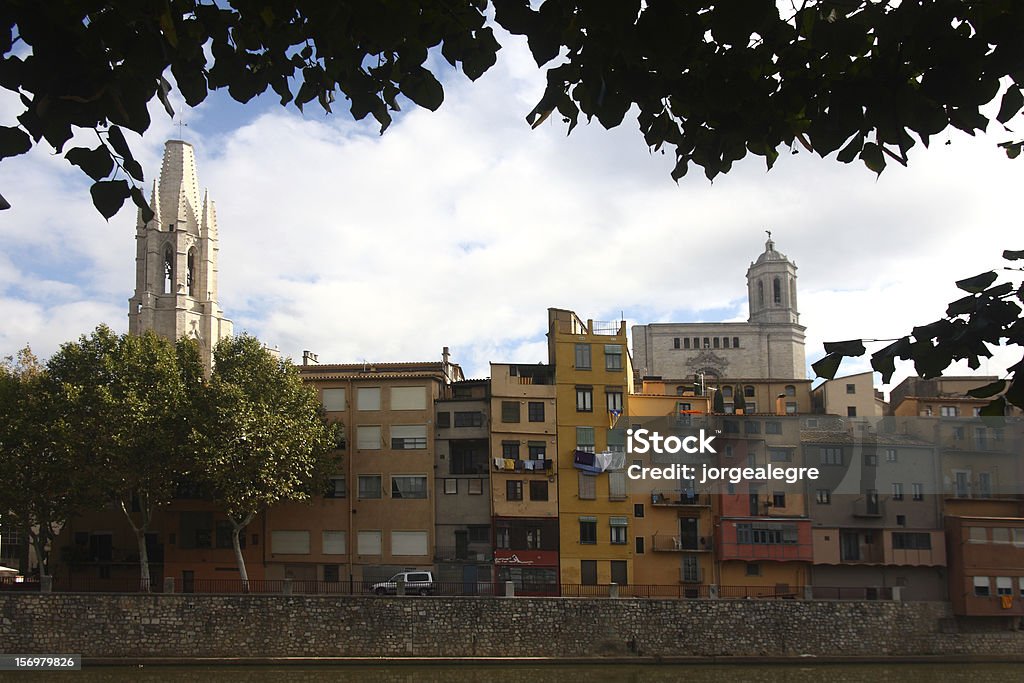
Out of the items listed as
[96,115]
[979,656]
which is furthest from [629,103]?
[979,656]

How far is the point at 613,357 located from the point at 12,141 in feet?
133

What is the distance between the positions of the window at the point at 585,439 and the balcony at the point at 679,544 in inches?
173

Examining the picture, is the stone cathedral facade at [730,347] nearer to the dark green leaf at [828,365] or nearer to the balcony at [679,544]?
the balcony at [679,544]

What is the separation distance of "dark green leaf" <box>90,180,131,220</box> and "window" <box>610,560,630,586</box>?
38.7 meters

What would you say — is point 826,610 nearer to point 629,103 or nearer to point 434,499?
point 434,499

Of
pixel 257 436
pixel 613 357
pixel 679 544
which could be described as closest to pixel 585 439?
pixel 613 357

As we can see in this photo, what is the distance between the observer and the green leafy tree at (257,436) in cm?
3831

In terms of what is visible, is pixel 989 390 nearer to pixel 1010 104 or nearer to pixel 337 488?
pixel 1010 104

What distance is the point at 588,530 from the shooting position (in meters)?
42.7

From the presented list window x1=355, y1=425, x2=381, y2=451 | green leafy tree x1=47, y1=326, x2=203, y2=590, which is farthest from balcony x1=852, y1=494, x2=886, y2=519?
green leafy tree x1=47, y1=326, x2=203, y2=590

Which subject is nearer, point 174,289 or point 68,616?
point 68,616

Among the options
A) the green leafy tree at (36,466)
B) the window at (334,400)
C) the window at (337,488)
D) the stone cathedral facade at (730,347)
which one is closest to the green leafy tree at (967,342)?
the green leafy tree at (36,466)

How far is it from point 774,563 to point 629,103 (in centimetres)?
3979

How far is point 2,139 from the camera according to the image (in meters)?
4.88
